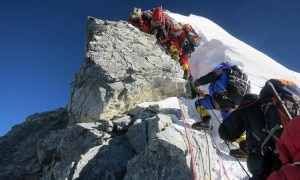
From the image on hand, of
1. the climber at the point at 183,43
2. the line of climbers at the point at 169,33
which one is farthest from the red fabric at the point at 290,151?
the climber at the point at 183,43

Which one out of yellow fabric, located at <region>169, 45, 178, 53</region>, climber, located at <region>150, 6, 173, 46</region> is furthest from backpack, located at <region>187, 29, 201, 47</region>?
climber, located at <region>150, 6, 173, 46</region>

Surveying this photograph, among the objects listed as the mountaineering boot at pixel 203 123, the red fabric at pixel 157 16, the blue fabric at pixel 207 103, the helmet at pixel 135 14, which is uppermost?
the helmet at pixel 135 14

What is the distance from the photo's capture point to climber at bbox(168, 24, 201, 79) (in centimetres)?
1708

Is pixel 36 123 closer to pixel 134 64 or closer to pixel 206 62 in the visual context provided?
pixel 134 64

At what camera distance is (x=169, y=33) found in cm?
1853

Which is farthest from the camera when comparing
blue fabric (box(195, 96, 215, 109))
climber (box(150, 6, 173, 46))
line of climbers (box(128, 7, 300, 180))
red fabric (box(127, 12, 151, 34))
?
red fabric (box(127, 12, 151, 34))

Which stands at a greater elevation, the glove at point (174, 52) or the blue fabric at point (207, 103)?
the glove at point (174, 52)

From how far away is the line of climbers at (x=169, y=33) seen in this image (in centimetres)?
1727

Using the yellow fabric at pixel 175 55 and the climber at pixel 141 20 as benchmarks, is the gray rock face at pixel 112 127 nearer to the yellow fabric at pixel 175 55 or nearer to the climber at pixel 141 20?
the yellow fabric at pixel 175 55

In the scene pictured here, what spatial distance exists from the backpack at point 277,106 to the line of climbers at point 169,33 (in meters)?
11.0

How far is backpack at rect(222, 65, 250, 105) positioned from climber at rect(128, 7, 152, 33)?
10.6m

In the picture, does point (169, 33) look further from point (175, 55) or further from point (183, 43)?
point (175, 55)

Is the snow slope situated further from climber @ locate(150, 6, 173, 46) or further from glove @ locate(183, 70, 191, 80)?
climber @ locate(150, 6, 173, 46)

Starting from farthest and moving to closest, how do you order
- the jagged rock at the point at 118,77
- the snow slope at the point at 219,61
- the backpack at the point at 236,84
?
1. the jagged rock at the point at 118,77
2. the backpack at the point at 236,84
3. the snow slope at the point at 219,61
